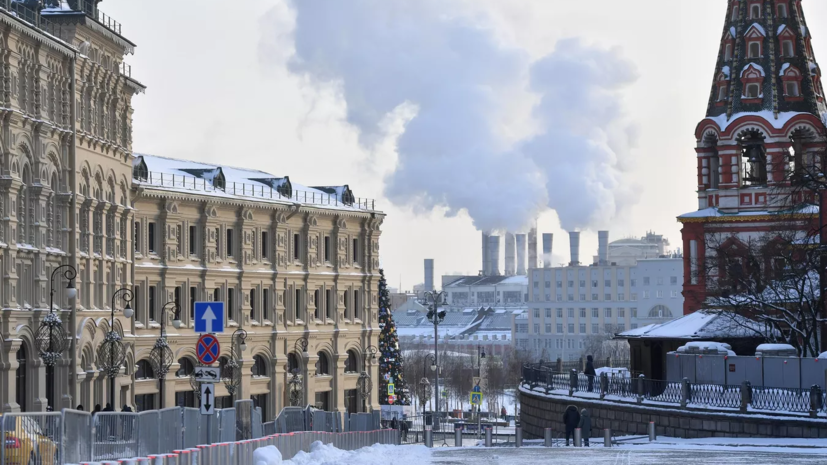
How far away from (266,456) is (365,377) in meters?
55.7

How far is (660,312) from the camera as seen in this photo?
18212 cm

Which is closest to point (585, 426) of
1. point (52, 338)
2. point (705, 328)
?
point (705, 328)

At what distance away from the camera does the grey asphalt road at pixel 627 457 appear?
3119 cm

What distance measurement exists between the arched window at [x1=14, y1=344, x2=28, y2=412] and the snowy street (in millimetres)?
13997

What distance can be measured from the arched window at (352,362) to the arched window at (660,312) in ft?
335

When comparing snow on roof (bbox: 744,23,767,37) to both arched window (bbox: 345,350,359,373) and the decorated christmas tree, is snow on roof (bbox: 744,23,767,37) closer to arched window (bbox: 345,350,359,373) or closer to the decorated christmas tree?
arched window (bbox: 345,350,359,373)

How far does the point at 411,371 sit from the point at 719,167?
7535 cm

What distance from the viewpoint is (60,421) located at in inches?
833

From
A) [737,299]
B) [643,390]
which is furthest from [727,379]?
[737,299]

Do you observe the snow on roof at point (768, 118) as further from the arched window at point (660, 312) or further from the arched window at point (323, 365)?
the arched window at point (660, 312)

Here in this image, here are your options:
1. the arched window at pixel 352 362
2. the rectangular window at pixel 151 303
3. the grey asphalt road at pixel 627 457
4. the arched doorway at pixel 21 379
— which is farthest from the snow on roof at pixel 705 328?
the arched window at pixel 352 362

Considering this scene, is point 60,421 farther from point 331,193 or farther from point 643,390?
point 331,193

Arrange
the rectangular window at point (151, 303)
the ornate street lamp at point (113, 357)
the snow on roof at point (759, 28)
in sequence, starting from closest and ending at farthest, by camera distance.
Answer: the ornate street lamp at point (113, 357) → the rectangular window at point (151, 303) → the snow on roof at point (759, 28)

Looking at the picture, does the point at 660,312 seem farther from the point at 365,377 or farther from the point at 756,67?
the point at 756,67
